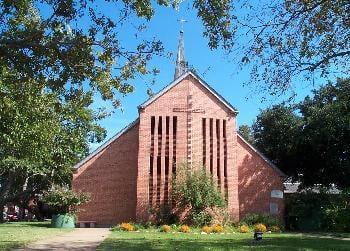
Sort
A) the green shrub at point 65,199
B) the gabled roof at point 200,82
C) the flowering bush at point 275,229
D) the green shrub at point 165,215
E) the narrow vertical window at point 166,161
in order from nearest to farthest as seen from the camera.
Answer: the flowering bush at point 275,229 → the green shrub at point 165,215 → the green shrub at point 65,199 → the narrow vertical window at point 166,161 → the gabled roof at point 200,82

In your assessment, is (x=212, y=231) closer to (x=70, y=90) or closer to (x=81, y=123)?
(x=70, y=90)

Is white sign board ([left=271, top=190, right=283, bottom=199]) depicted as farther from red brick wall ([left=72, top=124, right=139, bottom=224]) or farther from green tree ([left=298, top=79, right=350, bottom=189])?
red brick wall ([left=72, top=124, right=139, bottom=224])

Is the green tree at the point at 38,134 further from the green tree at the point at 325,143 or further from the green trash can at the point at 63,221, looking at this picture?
the green tree at the point at 325,143

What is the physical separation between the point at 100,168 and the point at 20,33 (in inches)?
872

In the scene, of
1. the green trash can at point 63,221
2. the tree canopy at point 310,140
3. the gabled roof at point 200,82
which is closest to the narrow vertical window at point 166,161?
the gabled roof at point 200,82

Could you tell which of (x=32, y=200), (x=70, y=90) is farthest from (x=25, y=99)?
(x=32, y=200)

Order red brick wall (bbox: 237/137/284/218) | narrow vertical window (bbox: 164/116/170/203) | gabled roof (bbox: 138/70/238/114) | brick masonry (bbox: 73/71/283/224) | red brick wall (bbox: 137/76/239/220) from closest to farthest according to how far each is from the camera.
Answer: narrow vertical window (bbox: 164/116/170/203) → red brick wall (bbox: 137/76/239/220) → brick masonry (bbox: 73/71/283/224) → gabled roof (bbox: 138/70/238/114) → red brick wall (bbox: 237/137/284/218)

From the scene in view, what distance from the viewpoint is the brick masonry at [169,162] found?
30.6 m

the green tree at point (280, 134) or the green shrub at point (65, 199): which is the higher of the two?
the green tree at point (280, 134)

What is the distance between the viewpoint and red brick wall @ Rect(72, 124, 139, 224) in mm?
31969

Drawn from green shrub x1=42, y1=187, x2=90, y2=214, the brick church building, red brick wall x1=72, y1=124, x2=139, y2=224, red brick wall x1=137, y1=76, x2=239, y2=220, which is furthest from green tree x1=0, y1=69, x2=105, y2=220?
red brick wall x1=137, y1=76, x2=239, y2=220

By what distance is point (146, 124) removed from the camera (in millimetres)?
31047

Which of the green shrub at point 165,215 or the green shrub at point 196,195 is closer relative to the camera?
the green shrub at point 196,195

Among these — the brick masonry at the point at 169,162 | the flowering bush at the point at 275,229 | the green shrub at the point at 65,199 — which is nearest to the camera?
the flowering bush at the point at 275,229
